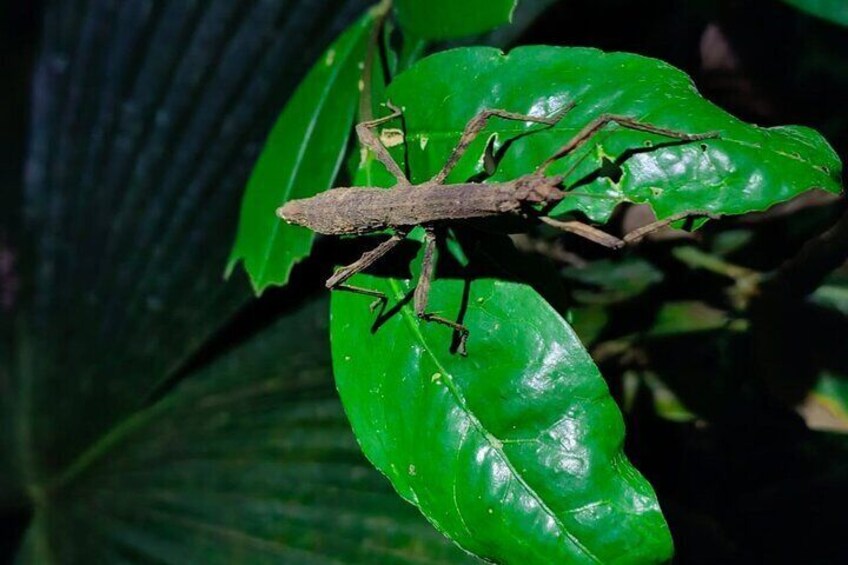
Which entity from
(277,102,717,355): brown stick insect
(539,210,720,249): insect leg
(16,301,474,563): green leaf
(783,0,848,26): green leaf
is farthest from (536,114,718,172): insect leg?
(16,301,474,563): green leaf

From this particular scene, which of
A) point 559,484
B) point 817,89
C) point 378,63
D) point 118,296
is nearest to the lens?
point 559,484

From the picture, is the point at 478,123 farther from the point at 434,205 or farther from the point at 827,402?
the point at 827,402

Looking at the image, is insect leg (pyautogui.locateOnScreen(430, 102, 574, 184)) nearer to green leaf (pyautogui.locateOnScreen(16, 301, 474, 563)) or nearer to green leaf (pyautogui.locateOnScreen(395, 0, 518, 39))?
green leaf (pyautogui.locateOnScreen(395, 0, 518, 39))

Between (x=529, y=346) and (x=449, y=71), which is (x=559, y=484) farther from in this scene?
(x=449, y=71)

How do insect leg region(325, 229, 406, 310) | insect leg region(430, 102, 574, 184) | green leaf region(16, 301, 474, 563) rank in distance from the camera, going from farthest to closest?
green leaf region(16, 301, 474, 563) → insect leg region(325, 229, 406, 310) → insect leg region(430, 102, 574, 184)

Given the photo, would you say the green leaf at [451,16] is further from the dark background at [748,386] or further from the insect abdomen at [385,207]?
the dark background at [748,386]

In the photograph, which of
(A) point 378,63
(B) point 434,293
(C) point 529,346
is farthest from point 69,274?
(C) point 529,346
